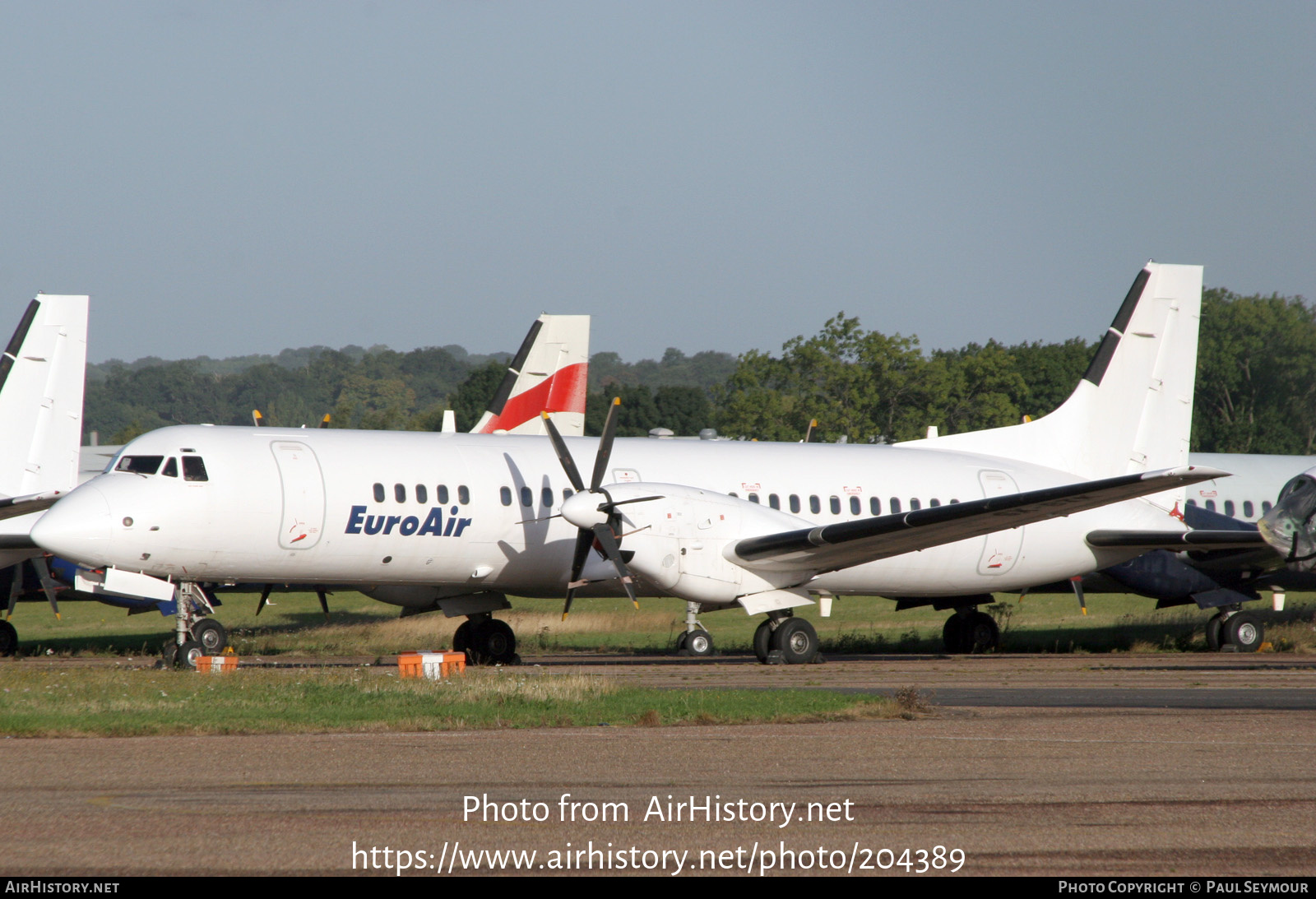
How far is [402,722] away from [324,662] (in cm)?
1009

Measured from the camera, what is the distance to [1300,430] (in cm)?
9056

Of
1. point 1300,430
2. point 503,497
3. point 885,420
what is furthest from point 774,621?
point 1300,430

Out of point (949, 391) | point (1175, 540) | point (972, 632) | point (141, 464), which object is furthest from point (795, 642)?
point (949, 391)

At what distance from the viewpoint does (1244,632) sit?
28.1 meters

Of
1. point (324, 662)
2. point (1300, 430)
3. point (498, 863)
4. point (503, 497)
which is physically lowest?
point (324, 662)

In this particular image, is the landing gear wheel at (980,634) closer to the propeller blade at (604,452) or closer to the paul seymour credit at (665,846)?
the propeller blade at (604,452)

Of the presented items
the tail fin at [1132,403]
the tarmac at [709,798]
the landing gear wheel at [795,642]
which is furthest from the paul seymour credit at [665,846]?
the tail fin at [1132,403]

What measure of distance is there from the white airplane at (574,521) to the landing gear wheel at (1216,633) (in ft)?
10.7

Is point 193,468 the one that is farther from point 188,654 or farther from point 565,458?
point 565,458

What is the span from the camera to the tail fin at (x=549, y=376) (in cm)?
3219

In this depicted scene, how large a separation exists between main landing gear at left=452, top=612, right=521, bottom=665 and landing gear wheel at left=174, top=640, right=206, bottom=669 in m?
5.13

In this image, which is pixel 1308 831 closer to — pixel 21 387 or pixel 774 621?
pixel 774 621
